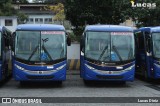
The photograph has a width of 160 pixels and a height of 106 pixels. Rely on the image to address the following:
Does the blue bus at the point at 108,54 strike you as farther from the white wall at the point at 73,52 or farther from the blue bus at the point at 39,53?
the white wall at the point at 73,52

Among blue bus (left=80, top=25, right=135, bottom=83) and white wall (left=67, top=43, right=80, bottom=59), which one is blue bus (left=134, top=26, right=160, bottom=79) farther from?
white wall (left=67, top=43, right=80, bottom=59)

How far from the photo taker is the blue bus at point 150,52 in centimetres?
2234

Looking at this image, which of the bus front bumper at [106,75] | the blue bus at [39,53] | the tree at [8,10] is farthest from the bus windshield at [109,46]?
the tree at [8,10]

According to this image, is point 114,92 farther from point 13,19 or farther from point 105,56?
point 13,19

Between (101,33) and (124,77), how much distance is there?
2.30 metres

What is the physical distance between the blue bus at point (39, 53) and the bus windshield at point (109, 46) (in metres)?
1.24

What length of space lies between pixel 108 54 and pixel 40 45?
311 cm

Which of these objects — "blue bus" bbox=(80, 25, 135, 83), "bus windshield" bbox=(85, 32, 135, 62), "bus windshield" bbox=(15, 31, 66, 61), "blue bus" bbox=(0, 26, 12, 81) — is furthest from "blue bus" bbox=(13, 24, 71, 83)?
"bus windshield" bbox=(85, 32, 135, 62)

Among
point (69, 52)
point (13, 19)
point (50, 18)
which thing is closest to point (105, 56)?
point (69, 52)

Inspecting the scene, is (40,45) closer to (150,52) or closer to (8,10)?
(150,52)

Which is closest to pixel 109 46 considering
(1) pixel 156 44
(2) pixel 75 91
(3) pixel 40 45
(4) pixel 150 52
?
(4) pixel 150 52

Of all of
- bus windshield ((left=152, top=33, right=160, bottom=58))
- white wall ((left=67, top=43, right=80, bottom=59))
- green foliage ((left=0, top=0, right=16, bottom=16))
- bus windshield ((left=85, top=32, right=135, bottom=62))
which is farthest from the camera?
green foliage ((left=0, top=0, right=16, bottom=16))

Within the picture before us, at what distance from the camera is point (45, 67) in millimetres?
20547

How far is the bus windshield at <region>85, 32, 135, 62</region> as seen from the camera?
21312 millimetres
